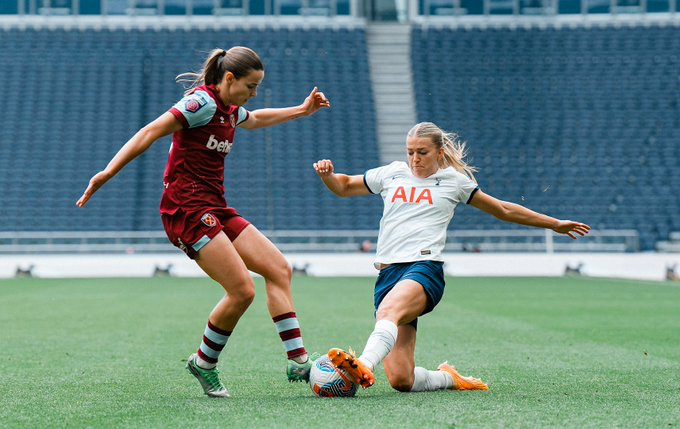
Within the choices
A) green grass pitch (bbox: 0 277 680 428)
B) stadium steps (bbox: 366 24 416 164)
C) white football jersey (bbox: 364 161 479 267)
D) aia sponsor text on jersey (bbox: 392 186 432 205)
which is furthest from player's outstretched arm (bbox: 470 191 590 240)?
stadium steps (bbox: 366 24 416 164)

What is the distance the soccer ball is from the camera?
4867 millimetres

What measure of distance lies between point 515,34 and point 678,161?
7002 mm

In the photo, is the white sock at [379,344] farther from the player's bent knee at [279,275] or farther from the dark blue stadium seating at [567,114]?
the dark blue stadium seating at [567,114]

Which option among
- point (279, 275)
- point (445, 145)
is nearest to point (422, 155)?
point (445, 145)

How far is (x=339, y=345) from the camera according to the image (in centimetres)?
805

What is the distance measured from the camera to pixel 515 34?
103ft

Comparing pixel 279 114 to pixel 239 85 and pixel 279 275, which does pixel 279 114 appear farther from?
pixel 279 275

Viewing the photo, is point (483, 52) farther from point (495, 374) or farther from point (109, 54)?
point (495, 374)

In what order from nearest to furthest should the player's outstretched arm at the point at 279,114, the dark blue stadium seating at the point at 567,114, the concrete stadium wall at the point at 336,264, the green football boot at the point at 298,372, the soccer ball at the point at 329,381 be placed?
the soccer ball at the point at 329,381, the green football boot at the point at 298,372, the player's outstretched arm at the point at 279,114, the concrete stadium wall at the point at 336,264, the dark blue stadium seating at the point at 567,114

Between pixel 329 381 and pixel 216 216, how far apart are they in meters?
1.04

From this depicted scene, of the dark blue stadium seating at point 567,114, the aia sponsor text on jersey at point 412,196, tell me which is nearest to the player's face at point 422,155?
the aia sponsor text on jersey at point 412,196

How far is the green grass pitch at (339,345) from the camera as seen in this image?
4.35 m

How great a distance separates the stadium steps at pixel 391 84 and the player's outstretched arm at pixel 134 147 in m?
23.6

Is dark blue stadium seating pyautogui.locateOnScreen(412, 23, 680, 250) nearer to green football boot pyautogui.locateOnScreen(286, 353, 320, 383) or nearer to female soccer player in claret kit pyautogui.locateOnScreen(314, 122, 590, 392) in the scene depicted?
female soccer player in claret kit pyautogui.locateOnScreen(314, 122, 590, 392)
